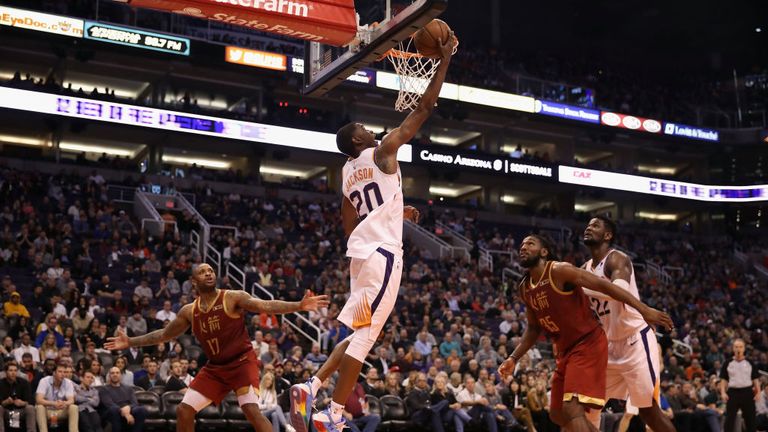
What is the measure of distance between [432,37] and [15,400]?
883 centimetres

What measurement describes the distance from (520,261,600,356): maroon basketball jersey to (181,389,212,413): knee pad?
10.5 feet

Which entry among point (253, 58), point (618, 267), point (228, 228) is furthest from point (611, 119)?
point (618, 267)

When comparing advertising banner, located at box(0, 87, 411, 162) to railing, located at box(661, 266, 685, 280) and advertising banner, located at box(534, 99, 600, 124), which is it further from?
railing, located at box(661, 266, 685, 280)

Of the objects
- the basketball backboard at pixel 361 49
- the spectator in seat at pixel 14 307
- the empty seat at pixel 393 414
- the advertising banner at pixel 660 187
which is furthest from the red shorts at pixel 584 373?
the advertising banner at pixel 660 187

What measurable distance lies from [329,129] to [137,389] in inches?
724

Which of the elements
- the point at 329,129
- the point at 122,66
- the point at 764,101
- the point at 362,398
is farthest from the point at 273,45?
the point at 764,101

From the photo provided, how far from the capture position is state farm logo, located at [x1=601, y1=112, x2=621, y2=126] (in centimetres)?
3609

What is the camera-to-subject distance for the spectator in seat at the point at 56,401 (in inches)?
498

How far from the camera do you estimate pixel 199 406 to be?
26.6 feet

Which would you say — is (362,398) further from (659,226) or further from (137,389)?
(659,226)

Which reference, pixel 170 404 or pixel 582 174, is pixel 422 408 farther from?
pixel 582 174

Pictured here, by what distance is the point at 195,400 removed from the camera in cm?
812

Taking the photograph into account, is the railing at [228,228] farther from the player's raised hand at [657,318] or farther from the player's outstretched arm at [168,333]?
the player's raised hand at [657,318]

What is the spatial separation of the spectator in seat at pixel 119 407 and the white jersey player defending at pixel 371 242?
7749 mm
